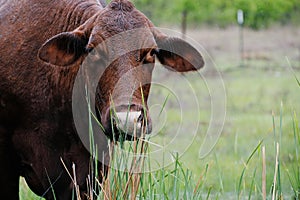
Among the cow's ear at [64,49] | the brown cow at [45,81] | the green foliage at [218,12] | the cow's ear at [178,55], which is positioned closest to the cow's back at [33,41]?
the brown cow at [45,81]

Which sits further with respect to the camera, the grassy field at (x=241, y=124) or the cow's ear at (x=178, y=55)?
the cow's ear at (x=178, y=55)

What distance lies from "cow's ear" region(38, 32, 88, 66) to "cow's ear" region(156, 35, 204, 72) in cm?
52

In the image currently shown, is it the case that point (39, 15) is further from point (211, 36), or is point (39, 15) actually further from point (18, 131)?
point (211, 36)

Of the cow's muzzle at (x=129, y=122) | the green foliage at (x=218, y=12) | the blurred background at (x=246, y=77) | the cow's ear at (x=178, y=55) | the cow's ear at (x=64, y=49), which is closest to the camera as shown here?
the cow's muzzle at (x=129, y=122)

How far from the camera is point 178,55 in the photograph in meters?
5.27

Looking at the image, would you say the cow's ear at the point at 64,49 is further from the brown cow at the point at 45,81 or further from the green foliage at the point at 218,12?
the green foliage at the point at 218,12

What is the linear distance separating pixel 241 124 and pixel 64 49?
764 centimetres

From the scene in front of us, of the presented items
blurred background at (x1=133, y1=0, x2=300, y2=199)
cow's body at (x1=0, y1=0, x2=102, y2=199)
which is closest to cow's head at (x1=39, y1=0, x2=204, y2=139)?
cow's body at (x1=0, y1=0, x2=102, y2=199)

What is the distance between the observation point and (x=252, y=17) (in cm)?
2291

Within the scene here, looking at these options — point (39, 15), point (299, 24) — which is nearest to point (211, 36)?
point (299, 24)

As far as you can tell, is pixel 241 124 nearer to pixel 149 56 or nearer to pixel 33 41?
pixel 33 41

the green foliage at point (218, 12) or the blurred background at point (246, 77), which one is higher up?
the green foliage at point (218, 12)

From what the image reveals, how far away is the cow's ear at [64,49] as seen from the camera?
4.96 meters

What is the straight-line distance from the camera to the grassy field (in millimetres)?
4414
